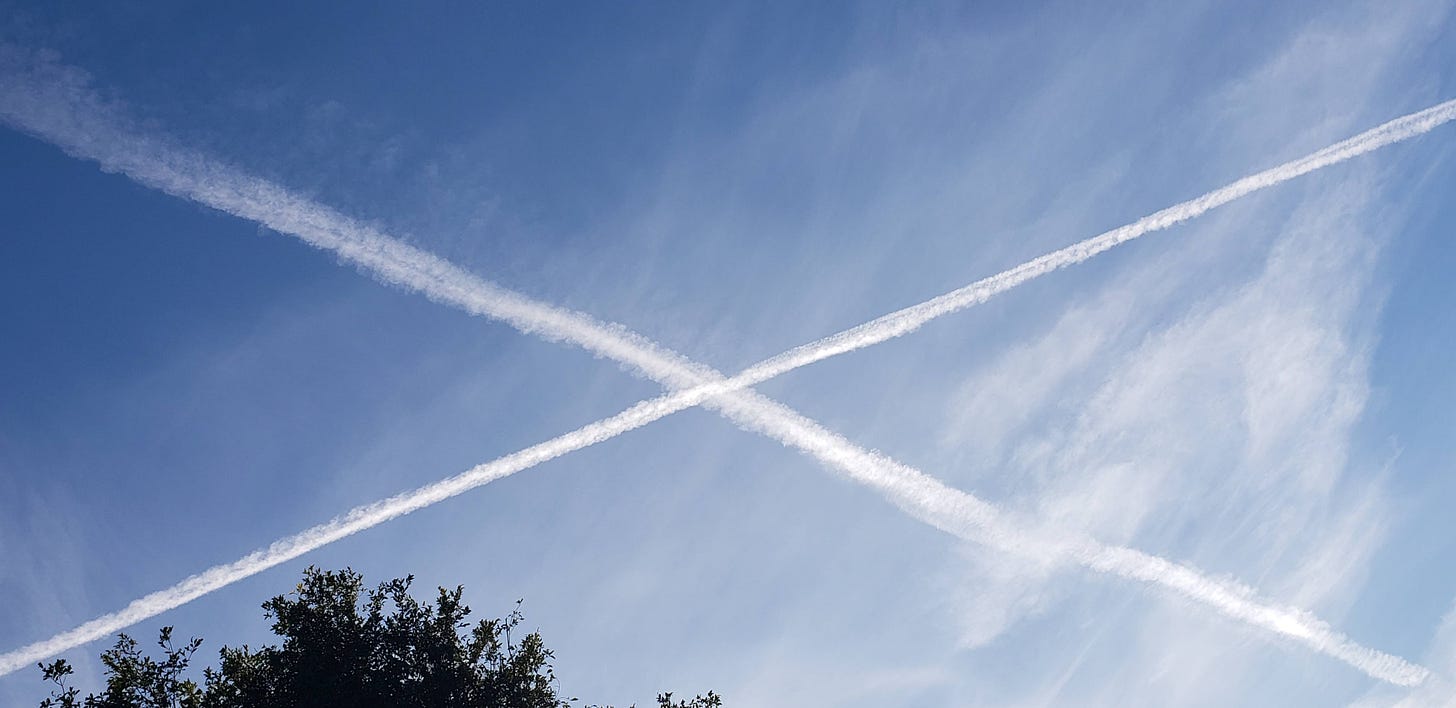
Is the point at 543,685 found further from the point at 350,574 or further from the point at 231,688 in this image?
the point at 231,688

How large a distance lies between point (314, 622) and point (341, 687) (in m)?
3.23

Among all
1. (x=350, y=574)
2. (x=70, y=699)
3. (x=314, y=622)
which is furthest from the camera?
(x=350, y=574)

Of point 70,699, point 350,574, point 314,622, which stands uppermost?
point 350,574

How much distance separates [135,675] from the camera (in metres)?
25.9

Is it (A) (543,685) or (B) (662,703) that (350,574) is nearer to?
(A) (543,685)

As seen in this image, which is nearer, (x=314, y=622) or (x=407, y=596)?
(x=314, y=622)

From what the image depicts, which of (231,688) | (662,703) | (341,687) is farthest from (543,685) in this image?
(231,688)

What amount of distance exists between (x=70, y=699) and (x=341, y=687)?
922cm

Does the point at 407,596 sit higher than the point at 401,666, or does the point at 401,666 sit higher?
the point at 407,596

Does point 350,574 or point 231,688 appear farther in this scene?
point 350,574

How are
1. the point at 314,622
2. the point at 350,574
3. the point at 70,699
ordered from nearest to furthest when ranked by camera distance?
1. the point at 70,699
2. the point at 314,622
3. the point at 350,574

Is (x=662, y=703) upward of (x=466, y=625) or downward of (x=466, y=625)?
downward

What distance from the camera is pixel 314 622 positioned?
27.5 meters

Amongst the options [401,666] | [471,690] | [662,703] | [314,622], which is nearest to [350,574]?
[314,622]
